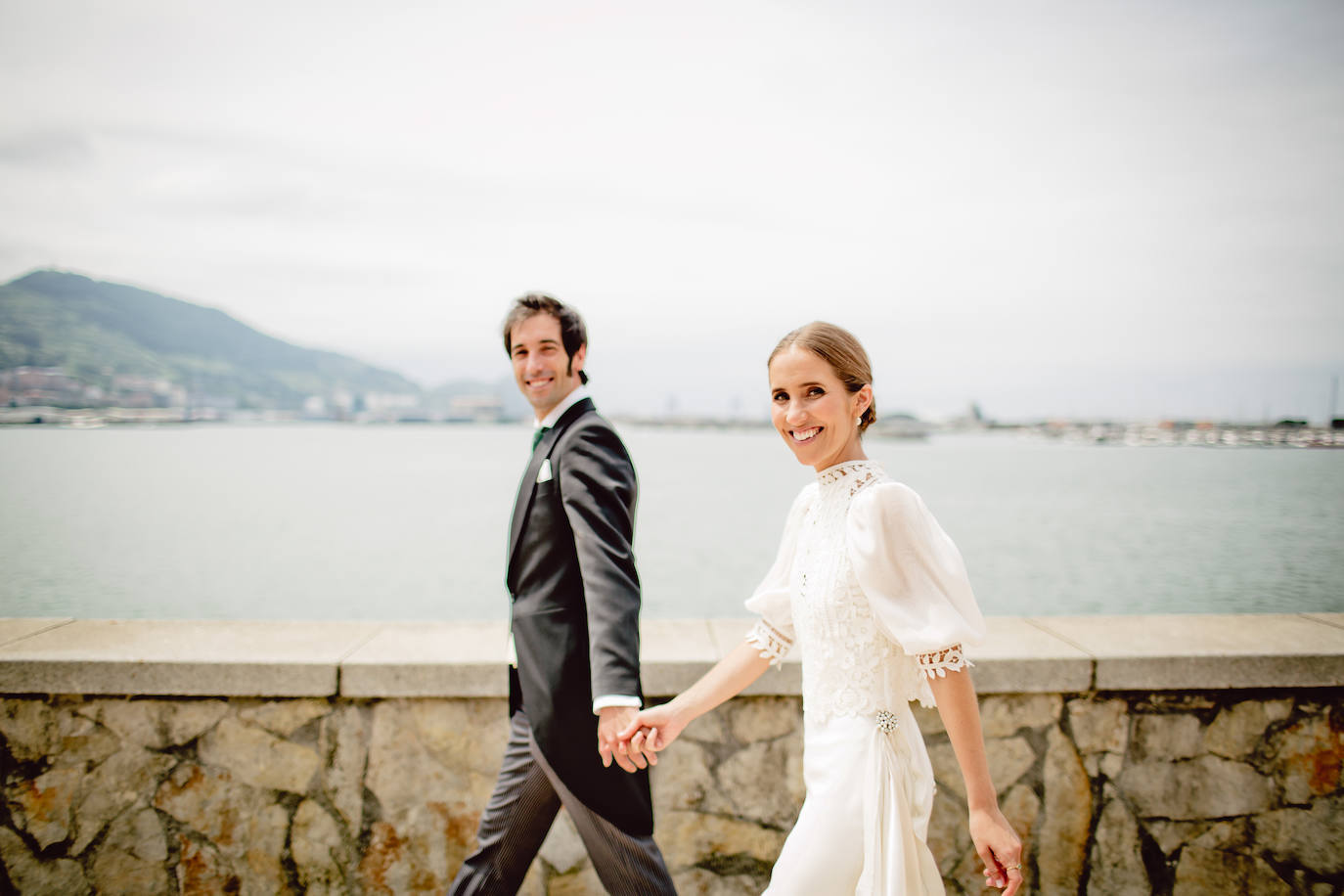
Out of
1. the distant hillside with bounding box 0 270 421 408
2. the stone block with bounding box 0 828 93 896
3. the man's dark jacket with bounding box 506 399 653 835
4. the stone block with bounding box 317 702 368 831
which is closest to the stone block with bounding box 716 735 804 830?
the man's dark jacket with bounding box 506 399 653 835

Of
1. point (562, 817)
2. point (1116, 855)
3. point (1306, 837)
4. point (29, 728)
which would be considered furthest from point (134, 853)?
point (1306, 837)

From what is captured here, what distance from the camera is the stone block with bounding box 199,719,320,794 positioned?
230 centimetres

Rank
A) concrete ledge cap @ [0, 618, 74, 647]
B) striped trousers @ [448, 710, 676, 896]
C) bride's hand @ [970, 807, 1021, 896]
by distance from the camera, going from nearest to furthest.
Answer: bride's hand @ [970, 807, 1021, 896] → striped trousers @ [448, 710, 676, 896] → concrete ledge cap @ [0, 618, 74, 647]

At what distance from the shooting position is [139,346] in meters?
38.8

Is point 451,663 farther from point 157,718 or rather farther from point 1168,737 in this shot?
point 1168,737

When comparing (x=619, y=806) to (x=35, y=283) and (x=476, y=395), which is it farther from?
(x=476, y=395)

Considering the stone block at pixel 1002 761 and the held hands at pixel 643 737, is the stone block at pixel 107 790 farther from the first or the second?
the stone block at pixel 1002 761

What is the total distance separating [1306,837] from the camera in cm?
238

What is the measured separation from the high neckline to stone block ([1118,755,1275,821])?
1798 mm

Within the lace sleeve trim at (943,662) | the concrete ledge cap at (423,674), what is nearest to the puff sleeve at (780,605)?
the lace sleeve trim at (943,662)

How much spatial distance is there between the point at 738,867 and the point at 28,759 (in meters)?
2.35

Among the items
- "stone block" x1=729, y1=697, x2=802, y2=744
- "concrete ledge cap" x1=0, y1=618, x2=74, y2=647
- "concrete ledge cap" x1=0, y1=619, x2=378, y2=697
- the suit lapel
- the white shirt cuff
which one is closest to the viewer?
the white shirt cuff

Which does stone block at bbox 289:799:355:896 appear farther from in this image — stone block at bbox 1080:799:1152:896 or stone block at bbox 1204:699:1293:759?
stone block at bbox 1204:699:1293:759

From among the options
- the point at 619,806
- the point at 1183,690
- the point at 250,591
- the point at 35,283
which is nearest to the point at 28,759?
the point at 619,806
